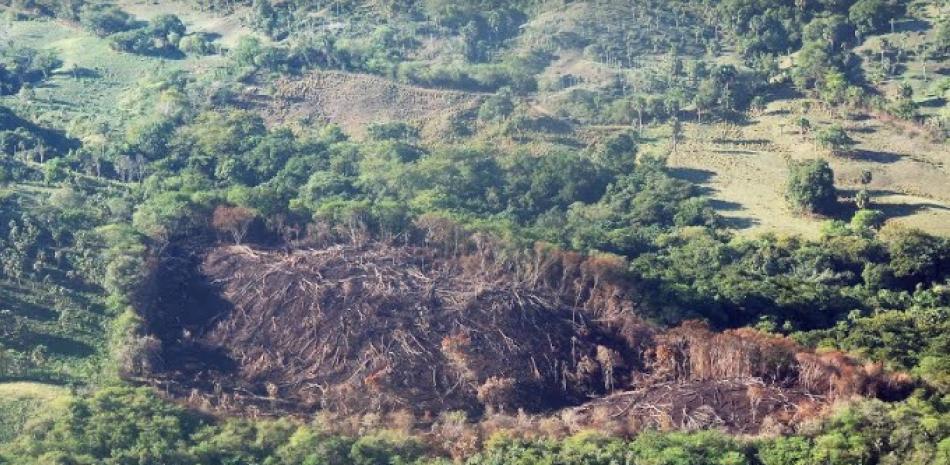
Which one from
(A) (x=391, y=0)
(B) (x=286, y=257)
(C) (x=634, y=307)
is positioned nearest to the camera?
(C) (x=634, y=307)

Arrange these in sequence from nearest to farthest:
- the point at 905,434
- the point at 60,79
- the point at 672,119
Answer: the point at 905,434 < the point at 672,119 < the point at 60,79

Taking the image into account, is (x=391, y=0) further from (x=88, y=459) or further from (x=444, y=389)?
(x=88, y=459)

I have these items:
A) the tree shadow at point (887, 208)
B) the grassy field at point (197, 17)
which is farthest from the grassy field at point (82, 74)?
the tree shadow at point (887, 208)

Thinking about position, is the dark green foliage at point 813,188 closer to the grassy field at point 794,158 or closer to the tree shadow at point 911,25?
the grassy field at point 794,158

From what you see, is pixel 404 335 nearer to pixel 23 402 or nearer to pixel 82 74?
pixel 23 402

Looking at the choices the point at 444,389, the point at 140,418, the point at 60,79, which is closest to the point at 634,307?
the point at 444,389

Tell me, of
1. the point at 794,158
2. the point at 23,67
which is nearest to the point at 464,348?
the point at 794,158
